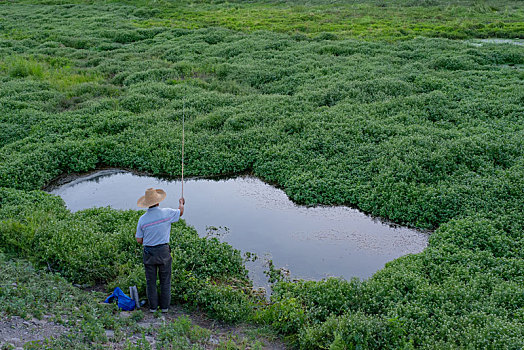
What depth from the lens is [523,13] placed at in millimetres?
35031

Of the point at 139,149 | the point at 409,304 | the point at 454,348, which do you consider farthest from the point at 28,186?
the point at 454,348

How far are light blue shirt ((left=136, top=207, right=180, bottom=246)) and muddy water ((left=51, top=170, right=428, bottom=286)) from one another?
262cm

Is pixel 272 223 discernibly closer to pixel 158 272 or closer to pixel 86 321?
pixel 158 272

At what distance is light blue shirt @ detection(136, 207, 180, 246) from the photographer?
26.5 ft

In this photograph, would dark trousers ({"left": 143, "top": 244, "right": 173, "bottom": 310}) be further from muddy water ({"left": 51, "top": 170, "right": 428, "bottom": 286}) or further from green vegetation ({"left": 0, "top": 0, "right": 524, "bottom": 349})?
muddy water ({"left": 51, "top": 170, "right": 428, "bottom": 286})

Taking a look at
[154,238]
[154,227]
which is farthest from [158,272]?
[154,227]

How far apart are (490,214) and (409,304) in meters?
4.08

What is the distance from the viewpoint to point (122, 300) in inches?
326

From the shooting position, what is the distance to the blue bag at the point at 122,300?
27.1 ft

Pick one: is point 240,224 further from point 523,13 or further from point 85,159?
point 523,13

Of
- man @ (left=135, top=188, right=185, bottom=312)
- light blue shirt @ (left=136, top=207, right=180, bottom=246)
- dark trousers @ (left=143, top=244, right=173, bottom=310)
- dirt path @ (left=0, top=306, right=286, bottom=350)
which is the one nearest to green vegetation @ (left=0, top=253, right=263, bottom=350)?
dirt path @ (left=0, top=306, right=286, bottom=350)

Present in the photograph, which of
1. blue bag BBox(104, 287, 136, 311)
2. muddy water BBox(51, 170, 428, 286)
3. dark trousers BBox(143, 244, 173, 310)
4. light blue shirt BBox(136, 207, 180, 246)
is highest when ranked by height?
light blue shirt BBox(136, 207, 180, 246)

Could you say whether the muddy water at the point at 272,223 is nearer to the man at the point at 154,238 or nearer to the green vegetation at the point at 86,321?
the man at the point at 154,238

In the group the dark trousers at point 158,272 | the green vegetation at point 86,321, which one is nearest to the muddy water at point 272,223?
the dark trousers at point 158,272
